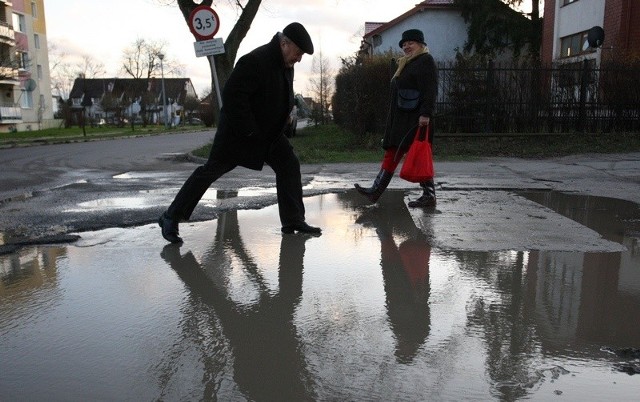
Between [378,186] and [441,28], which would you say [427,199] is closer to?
[378,186]

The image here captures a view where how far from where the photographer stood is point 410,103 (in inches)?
247

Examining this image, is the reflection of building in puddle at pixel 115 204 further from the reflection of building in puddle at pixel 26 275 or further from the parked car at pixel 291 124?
the parked car at pixel 291 124

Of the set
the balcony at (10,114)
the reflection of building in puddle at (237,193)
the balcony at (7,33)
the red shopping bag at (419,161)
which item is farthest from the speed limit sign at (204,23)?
the balcony at (7,33)

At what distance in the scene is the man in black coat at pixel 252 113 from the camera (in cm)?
457

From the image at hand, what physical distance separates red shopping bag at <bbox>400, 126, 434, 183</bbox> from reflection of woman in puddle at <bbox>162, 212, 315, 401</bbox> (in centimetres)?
200

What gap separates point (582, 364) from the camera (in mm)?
2504

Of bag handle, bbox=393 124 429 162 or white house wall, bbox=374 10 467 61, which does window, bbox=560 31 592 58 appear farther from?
bag handle, bbox=393 124 429 162

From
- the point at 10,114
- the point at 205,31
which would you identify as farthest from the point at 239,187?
the point at 10,114

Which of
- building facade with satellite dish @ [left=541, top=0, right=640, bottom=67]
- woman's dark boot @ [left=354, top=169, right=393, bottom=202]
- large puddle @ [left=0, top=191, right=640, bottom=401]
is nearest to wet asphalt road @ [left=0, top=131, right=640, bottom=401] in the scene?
large puddle @ [left=0, top=191, right=640, bottom=401]

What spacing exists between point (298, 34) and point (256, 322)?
2512 mm

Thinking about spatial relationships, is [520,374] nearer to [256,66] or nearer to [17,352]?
[17,352]

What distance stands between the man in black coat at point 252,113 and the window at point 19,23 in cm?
5418

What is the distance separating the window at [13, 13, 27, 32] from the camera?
50.4m

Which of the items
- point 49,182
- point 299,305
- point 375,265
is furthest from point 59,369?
point 49,182
